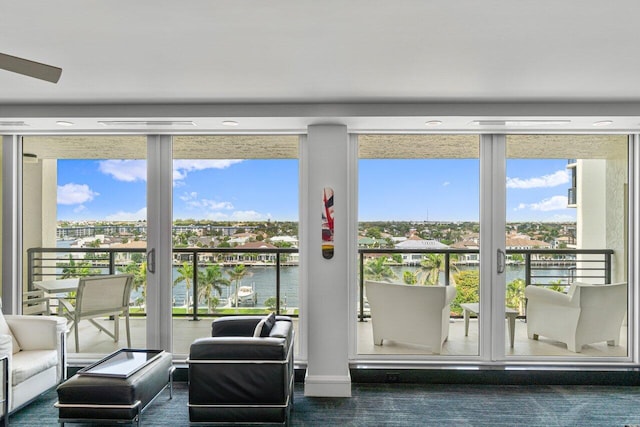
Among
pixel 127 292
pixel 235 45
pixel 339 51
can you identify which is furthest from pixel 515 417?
pixel 127 292

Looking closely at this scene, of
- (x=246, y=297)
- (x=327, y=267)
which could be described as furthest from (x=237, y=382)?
(x=246, y=297)

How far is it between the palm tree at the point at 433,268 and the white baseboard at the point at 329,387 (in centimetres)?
129

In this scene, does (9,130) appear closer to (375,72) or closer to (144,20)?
(144,20)

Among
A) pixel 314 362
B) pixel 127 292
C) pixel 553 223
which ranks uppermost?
pixel 553 223

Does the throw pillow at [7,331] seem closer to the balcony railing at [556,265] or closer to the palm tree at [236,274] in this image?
the palm tree at [236,274]

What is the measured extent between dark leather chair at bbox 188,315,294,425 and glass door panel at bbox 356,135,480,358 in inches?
62.2

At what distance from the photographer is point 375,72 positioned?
9.91 ft

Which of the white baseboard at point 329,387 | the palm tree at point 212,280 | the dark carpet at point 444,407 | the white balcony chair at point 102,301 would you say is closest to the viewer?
the dark carpet at point 444,407

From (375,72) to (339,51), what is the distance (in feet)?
1.55

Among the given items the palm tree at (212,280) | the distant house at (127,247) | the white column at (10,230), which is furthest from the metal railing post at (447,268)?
the white column at (10,230)

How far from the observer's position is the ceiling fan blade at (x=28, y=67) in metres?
2.02

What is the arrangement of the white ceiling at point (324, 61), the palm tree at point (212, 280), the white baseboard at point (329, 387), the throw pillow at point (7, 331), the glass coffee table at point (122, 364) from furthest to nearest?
1. the palm tree at point (212, 280)
2. the white baseboard at point (329, 387)
3. the throw pillow at point (7, 331)
4. the glass coffee table at point (122, 364)
5. the white ceiling at point (324, 61)

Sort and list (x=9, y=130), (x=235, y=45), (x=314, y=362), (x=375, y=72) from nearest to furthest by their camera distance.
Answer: (x=235, y=45) < (x=375, y=72) < (x=314, y=362) < (x=9, y=130)

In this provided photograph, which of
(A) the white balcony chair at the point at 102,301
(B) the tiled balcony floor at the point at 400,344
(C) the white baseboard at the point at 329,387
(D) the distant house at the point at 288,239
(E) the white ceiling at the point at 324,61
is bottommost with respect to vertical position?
(C) the white baseboard at the point at 329,387
